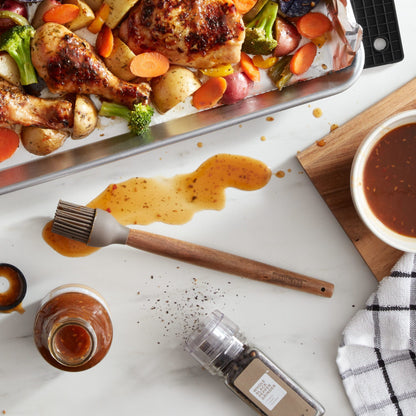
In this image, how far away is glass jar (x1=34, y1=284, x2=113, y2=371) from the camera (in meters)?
2.01

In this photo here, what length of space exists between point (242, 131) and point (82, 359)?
4.01 ft

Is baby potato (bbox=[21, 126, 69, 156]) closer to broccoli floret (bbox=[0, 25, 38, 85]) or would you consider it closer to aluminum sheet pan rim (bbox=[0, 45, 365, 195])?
aluminum sheet pan rim (bbox=[0, 45, 365, 195])

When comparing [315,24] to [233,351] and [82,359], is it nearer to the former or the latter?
[233,351]

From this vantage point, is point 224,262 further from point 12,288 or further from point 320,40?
point 320,40

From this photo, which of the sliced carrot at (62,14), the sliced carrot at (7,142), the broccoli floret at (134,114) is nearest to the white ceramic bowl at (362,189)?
the broccoli floret at (134,114)

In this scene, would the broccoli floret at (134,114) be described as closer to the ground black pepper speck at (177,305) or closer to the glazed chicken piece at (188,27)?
the glazed chicken piece at (188,27)

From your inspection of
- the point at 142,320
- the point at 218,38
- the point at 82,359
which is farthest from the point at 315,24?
the point at 82,359

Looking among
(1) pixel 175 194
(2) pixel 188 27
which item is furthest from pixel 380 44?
(1) pixel 175 194

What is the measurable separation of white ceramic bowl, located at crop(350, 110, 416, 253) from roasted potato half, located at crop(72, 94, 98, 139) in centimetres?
113

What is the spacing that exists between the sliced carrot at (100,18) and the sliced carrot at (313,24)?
33.0 inches

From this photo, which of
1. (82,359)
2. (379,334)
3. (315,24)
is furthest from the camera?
(379,334)

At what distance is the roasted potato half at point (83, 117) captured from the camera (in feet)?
7.15

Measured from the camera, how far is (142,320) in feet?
8.04

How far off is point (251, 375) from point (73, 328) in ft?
2.63
